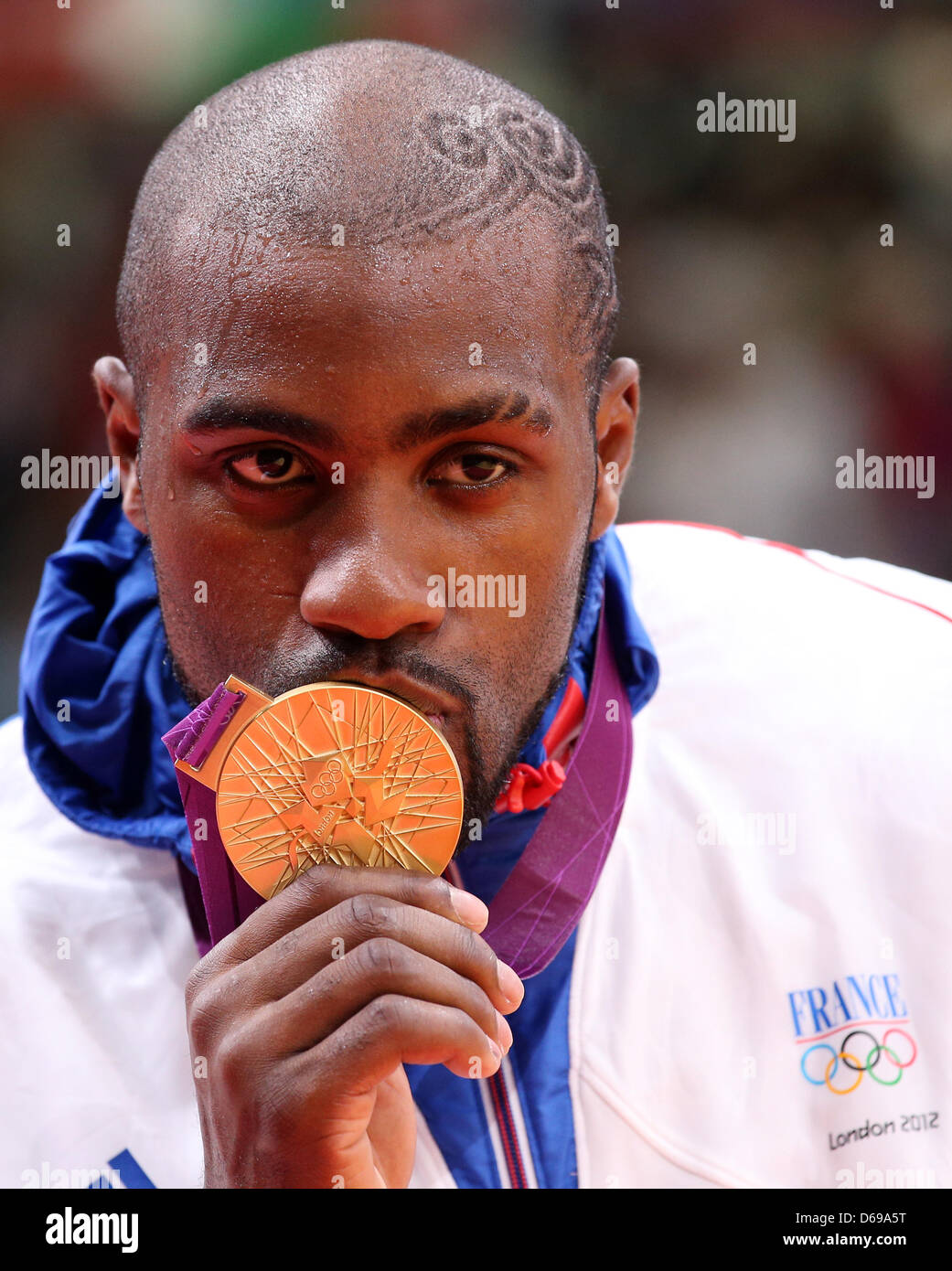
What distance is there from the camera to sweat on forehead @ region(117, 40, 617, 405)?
5.08 ft

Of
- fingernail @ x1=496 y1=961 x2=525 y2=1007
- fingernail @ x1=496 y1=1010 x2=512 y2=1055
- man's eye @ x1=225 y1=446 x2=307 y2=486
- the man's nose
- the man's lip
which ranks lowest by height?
fingernail @ x1=496 y1=1010 x2=512 y2=1055

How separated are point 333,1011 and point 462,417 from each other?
649 mm

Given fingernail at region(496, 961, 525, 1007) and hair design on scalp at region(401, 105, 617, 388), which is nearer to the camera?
fingernail at region(496, 961, 525, 1007)

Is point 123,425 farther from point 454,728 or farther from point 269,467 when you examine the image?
point 454,728

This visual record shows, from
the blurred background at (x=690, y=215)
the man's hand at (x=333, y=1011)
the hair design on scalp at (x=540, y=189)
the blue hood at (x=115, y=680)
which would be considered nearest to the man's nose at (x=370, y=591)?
the man's hand at (x=333, y=1011)

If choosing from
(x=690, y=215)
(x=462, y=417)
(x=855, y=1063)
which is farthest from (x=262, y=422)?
(x=690, y=215)

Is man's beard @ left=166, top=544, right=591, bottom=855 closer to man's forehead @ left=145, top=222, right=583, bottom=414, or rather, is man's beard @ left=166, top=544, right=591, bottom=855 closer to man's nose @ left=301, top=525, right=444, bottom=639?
man's nose @ left=301, top=525, right=444, bottom=639

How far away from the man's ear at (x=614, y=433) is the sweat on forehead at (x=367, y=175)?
0.27 ft

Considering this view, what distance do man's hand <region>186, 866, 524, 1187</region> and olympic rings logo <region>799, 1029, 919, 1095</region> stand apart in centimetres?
77

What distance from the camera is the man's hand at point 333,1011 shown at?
132 centimetres

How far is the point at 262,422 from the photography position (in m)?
1.53

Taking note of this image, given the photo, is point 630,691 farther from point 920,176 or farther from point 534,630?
point 920,176

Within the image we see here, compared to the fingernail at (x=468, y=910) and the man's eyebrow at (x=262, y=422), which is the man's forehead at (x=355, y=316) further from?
the fingernail at (x=468, y=910)

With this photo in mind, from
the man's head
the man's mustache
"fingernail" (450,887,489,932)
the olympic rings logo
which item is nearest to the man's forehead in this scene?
the man's head
